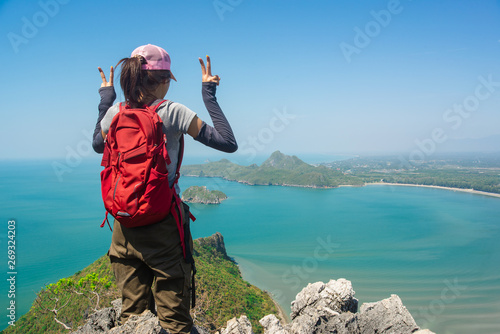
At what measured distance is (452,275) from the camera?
2672 centimetres

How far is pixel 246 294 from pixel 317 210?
30.9 metres

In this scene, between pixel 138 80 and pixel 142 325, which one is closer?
pixel 138 80

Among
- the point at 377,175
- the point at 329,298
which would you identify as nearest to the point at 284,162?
the point at 377,175

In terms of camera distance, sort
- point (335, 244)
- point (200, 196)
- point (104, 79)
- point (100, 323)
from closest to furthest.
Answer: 1. point (104, 79)
2. point (100, 323)
3. point (335, 244)
4. point (200, 196)

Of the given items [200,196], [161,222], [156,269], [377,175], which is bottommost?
[200,196]

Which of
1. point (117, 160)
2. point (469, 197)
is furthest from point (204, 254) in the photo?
point (469, 197)

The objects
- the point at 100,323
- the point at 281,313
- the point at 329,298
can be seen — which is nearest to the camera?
the point at 100,323

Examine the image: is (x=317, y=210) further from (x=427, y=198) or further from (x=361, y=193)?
(x=427, y=198)

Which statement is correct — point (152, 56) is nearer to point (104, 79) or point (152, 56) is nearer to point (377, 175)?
point (104, 79)

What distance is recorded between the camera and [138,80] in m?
1.17

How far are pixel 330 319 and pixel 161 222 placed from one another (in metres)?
2.24

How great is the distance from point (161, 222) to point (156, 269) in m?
0.21

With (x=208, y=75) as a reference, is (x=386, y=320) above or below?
below

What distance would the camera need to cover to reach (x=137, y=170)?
1.06m
